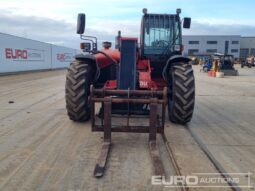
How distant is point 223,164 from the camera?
496cm

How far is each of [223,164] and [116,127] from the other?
1927 millimetres

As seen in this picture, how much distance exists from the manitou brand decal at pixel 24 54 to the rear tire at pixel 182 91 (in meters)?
19.3

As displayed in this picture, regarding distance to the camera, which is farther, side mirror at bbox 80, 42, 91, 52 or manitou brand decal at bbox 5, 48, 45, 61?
manitou brand decal at bbox 5, 48, 45, 61

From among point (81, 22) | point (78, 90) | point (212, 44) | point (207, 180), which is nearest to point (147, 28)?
point (81, 22)

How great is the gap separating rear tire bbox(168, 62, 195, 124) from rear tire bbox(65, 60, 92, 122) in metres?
1.88

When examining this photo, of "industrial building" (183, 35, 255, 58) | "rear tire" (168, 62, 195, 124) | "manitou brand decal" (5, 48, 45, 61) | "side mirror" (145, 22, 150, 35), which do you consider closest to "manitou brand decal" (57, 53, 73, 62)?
"manitou brand decal" (5, 48, 45, 61)

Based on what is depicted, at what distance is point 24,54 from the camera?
1056 inches

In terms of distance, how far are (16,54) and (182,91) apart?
20993 millimetres

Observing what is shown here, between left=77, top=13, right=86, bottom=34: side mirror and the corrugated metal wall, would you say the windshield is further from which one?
the corrugated metal wall

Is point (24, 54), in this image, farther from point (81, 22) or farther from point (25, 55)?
point (81, 22)

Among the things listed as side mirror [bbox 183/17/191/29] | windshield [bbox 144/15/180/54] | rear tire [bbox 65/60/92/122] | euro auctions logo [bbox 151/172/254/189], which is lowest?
euro auctions logo [bbox 151/172/254/189]

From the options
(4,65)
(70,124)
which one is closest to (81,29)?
(70,124)

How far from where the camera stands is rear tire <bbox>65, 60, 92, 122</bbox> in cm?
695

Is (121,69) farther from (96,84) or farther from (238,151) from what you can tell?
(238,151)
